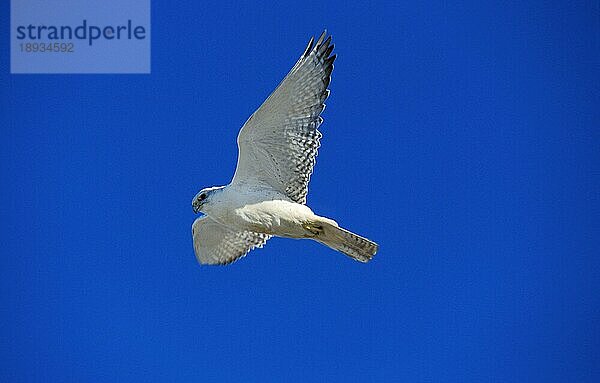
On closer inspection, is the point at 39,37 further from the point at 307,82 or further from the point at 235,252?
the point at 307,82

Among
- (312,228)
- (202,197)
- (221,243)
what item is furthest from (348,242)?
(221,243)

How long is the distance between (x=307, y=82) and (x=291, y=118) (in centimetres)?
18

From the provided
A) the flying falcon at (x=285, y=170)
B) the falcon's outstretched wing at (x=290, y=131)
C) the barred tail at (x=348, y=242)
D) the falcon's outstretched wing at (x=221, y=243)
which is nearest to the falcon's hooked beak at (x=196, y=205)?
the flying falcon at (x=285, y=170)

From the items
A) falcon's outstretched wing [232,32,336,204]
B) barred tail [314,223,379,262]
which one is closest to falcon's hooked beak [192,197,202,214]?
falcon's outstretched wing [232,32,336,204]

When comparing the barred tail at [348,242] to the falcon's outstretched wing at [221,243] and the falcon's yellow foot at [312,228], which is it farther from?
the falcon's outstretched wing at [221,243]

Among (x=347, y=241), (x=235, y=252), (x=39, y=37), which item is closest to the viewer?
(x=347, y=241)

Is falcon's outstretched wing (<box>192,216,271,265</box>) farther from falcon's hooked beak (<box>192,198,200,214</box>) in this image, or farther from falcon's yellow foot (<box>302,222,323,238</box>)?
falcon's yellow foot (<box>302,222,323,238</box>)

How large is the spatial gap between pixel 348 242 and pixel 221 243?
0.93m

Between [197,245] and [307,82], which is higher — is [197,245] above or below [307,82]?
below

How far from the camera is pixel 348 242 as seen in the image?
423 cm

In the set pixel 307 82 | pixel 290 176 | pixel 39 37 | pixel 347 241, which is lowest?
pixel 347 241

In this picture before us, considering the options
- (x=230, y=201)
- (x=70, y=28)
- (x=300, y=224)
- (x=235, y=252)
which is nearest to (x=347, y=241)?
(x=300, y=224)

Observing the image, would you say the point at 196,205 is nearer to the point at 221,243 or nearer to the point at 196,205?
the point at 196,205

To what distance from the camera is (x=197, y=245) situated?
196 inches
